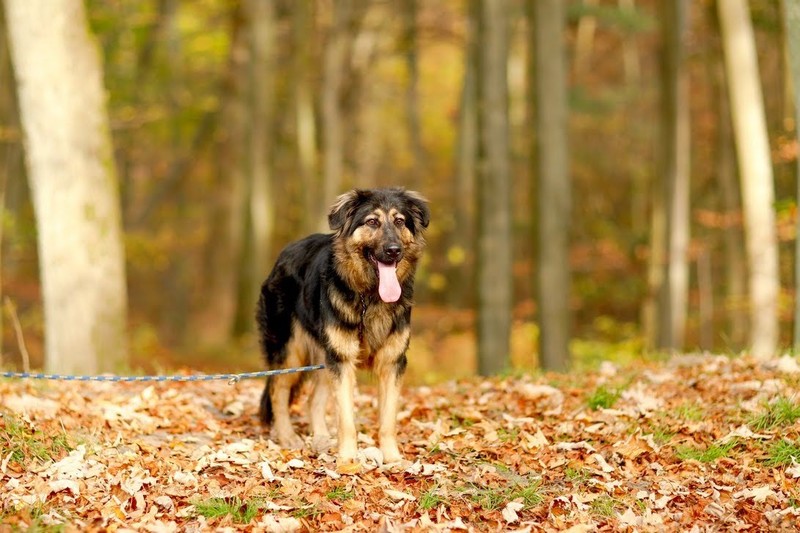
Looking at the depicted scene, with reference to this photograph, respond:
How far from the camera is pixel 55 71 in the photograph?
407 inches

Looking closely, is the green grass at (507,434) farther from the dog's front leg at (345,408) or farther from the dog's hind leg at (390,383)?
the dog's front leg at (345,408)

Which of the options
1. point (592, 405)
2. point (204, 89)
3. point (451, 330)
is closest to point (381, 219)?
point (592, 405)

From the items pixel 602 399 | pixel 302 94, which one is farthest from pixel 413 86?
pixel 602 399

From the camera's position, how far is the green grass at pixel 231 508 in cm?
576

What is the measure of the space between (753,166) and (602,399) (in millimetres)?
9632

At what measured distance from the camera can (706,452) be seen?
697 cm

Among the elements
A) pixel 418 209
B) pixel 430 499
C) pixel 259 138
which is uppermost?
pixel 259 138

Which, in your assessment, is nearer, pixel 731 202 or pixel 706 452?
pixel 706 452

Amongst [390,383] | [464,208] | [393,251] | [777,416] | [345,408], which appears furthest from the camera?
[464,208]

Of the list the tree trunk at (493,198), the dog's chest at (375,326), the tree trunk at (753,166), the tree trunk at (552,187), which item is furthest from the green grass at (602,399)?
the tree trunk at (753,166)

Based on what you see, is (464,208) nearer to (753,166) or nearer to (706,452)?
(753,166)

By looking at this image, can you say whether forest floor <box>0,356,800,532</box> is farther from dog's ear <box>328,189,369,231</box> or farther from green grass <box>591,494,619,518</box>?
dog's ear <box>328,189,369,231</box>

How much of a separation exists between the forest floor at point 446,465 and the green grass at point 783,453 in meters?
0.02

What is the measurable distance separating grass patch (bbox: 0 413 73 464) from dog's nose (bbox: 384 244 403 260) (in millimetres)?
2666
